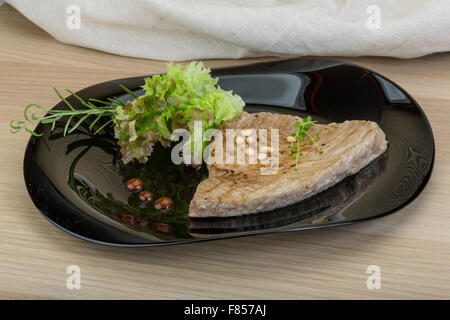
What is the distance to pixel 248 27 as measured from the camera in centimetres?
→ 286

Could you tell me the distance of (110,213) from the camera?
6.08 feet

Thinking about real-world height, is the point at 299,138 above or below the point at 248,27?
below

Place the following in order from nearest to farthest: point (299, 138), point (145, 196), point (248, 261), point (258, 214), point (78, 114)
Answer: point (248, 261), point (258, 214), point (145, 196), point (299, 138), point (78, 114)

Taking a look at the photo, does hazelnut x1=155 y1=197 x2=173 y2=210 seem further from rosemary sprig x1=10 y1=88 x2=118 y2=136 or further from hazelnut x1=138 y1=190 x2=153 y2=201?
rosemary sprig x1=10 y1=88 x2=118 y2=136

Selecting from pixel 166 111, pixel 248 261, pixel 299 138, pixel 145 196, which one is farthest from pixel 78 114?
pixel 248 261

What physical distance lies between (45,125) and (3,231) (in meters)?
0.55

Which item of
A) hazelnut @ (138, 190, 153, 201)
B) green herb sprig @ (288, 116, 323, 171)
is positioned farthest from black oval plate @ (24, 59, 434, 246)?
green herb sprig @ (288, 116, 323, 171)

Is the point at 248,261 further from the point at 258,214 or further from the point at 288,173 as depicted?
the point at 288,173

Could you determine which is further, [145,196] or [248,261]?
[145,196]

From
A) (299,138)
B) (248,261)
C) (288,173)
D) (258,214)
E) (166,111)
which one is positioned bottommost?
(248,261)

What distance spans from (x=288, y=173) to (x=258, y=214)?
0.62ft

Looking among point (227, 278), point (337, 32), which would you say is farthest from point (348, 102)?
point (227, 278)

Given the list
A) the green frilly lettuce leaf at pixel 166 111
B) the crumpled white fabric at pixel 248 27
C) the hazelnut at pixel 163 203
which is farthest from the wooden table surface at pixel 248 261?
the crumpled white fabric at pixel 248 27

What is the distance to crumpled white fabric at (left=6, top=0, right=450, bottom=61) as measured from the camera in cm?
277
